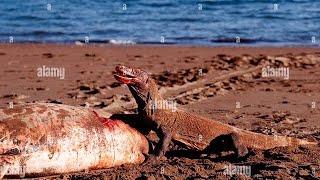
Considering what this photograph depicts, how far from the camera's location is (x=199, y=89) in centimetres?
1047

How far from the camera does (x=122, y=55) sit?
14641 millimetres

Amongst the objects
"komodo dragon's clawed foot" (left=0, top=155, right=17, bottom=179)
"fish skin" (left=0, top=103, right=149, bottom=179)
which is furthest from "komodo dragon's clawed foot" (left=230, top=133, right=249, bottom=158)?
"komodo dragon's clawed foot" (left=0, top=155, right=17, bottom=179)

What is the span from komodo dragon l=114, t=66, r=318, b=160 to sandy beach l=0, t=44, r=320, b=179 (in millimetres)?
148

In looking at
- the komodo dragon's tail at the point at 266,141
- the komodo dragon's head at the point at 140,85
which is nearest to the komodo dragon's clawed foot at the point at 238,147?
the komodo dragon's tail at the point at 266,141

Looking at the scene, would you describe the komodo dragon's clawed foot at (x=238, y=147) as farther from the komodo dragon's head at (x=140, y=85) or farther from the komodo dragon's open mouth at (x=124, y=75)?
the komodo dragon's open mouth at (x=124, y=75)

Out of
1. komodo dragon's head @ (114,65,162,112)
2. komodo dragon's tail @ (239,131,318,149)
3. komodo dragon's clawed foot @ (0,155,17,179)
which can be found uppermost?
komodo dragon's head @ (114,65,162,112)

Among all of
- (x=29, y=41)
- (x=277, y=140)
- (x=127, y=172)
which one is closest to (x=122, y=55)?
(x=29, y=41)

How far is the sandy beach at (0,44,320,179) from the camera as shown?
19.6 ft

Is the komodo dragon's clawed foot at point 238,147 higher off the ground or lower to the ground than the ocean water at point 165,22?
lower

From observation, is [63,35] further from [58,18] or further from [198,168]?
[198,168]

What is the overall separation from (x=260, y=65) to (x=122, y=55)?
10.9ft

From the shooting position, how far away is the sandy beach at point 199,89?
5.97m

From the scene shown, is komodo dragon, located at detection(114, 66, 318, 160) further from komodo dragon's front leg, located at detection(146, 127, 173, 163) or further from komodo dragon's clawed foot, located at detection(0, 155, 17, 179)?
komodo dragon's clawed foot, located at detection(0, 155, 17, 179)

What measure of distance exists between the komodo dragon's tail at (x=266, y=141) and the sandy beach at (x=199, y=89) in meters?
0.24
